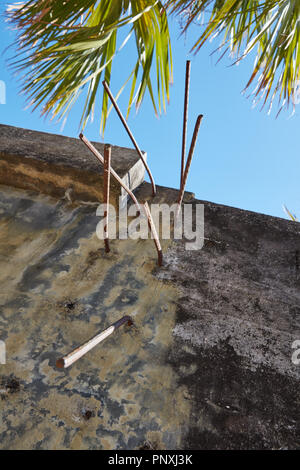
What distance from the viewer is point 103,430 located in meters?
1.15

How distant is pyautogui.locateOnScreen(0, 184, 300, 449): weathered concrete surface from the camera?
116 cm

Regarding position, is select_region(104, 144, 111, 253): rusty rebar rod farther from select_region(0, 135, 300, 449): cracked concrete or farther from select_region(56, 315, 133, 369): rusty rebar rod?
select_region(56, 315, 133, 369): rusty rebar rod

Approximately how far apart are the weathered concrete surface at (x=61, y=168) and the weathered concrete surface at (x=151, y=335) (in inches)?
6.9

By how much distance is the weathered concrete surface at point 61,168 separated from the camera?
2.12 meters

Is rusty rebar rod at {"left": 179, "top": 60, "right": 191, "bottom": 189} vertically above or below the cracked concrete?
above

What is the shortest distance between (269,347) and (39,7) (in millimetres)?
2488

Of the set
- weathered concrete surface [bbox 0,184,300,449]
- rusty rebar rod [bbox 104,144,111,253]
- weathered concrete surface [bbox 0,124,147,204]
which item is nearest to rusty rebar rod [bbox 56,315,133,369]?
weathered concrete surface [bbox 0,184,300,449]

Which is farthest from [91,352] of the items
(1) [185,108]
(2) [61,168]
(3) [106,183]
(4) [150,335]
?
(1) [185,108]

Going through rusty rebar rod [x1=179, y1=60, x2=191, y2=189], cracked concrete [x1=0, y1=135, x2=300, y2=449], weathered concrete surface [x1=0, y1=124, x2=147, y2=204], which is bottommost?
cracked concrete [x1=0, y1=135, x2=300, y2=449]

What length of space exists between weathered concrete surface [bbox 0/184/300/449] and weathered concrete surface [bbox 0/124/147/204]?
6.9 inches

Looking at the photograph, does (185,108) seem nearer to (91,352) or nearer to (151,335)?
(151,335)

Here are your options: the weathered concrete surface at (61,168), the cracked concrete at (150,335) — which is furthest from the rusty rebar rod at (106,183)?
the weathered concrete surface at (61,168)

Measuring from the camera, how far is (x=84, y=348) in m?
1.12

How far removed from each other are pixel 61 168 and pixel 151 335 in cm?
120
